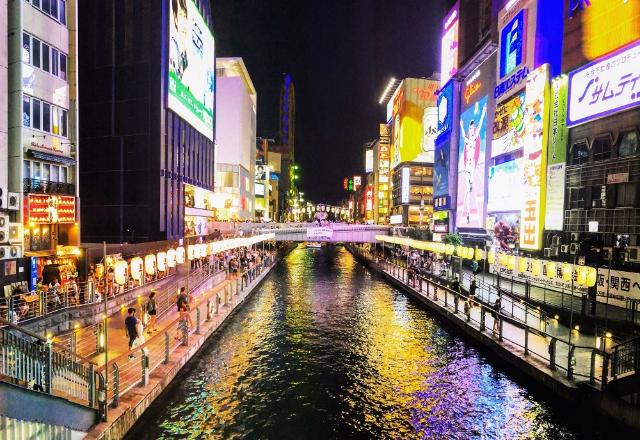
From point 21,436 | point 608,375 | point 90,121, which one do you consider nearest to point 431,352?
point 608,375

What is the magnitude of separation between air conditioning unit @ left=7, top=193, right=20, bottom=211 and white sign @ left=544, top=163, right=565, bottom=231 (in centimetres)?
3275

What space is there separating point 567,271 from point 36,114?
97.2 ft

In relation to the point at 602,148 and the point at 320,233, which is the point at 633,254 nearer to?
the point at 602,148

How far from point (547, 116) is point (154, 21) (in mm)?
37516

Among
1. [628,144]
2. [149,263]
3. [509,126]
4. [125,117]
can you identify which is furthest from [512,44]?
[125,117]

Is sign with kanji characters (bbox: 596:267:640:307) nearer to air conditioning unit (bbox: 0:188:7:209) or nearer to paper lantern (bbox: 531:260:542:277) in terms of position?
paper lantern (bbox: 531:260:542:277)

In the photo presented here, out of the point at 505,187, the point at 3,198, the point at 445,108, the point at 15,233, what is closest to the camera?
the point at 3,198

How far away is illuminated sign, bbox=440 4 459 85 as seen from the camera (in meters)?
67.7

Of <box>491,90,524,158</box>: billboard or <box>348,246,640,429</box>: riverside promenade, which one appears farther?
<box>491,90,524,158</box>: billboard

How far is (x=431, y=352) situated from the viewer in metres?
21.2

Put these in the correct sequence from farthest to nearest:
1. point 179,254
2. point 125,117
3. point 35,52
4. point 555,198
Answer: point 125,117 < point 555,198 < point 179,254 < point 35,52

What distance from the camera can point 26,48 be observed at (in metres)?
23.7

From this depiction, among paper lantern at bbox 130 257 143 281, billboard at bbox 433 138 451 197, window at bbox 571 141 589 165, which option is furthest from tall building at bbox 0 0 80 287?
billboard at bbox 433 138 451 197

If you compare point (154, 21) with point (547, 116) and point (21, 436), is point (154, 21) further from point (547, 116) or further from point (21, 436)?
point (21, 436)
